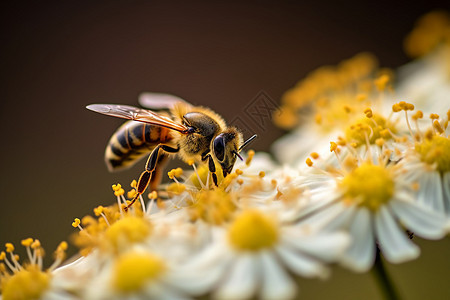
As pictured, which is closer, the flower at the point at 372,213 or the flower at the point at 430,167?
the flower at the point at 372,213

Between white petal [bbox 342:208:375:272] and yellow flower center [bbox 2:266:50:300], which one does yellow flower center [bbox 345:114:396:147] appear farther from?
yellow flower center [bbox 2:266:50:300]

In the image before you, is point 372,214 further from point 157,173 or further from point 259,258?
point 157,173

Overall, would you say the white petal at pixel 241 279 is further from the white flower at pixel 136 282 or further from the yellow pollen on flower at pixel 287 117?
the yellow pollen on flower at pixel 287 117

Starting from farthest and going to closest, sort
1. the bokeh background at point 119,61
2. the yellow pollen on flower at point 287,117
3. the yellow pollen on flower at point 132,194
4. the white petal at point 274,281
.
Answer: the bokeh background at point 119,61 → the yellow pollen on flower at point 287,117 → the yellow pollen on flower at point 132,194 → the white petal at point 274,281

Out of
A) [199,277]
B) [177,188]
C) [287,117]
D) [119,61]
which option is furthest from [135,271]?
[119,61]

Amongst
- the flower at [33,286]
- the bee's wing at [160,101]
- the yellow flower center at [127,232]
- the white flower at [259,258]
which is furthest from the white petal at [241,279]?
the bee's wing at [160,101]

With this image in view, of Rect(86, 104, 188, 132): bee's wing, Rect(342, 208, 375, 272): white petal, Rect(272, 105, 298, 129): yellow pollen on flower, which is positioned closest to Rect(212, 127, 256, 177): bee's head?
Rect(86, 104, 188, 132): bee's wing

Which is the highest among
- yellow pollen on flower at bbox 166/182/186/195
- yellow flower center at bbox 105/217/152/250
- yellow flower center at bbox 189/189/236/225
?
yellow pollen on flower at bbox 166/182/186/195
